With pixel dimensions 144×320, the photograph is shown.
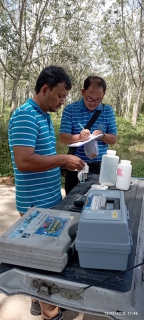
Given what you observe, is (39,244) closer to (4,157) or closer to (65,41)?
(4,157)

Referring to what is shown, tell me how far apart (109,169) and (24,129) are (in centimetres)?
79

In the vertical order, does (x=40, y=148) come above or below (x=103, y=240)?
above


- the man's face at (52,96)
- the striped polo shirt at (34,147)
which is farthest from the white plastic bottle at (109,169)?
the man's face at (52,96)

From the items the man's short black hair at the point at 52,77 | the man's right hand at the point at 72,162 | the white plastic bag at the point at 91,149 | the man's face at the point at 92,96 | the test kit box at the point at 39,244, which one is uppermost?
the man's short black hair at the point at 52,77

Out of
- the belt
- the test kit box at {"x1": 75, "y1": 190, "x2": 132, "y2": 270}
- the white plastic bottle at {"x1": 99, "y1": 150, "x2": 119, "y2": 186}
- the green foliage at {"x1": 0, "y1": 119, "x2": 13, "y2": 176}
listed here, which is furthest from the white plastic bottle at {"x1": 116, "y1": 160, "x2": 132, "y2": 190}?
the green foliage at {"x1": 0, "y1": 119, "x2": 13, "y2": 176}

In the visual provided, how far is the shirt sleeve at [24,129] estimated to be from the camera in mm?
1408

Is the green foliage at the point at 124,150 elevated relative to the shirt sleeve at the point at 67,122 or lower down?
lower down

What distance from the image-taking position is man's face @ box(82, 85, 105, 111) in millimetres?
2135

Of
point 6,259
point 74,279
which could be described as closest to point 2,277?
point 6,259

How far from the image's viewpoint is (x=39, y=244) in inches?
40.2

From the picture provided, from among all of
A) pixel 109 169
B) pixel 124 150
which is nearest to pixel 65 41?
pixel 124 150

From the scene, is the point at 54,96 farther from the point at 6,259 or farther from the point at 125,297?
the point at 125,297

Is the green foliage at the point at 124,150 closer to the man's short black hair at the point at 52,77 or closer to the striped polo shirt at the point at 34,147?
the striped polo shirt at the point at 34,147

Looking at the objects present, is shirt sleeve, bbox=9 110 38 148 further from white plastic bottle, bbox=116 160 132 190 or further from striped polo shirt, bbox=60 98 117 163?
striped polo shirt, bbox=60 98 117 163
